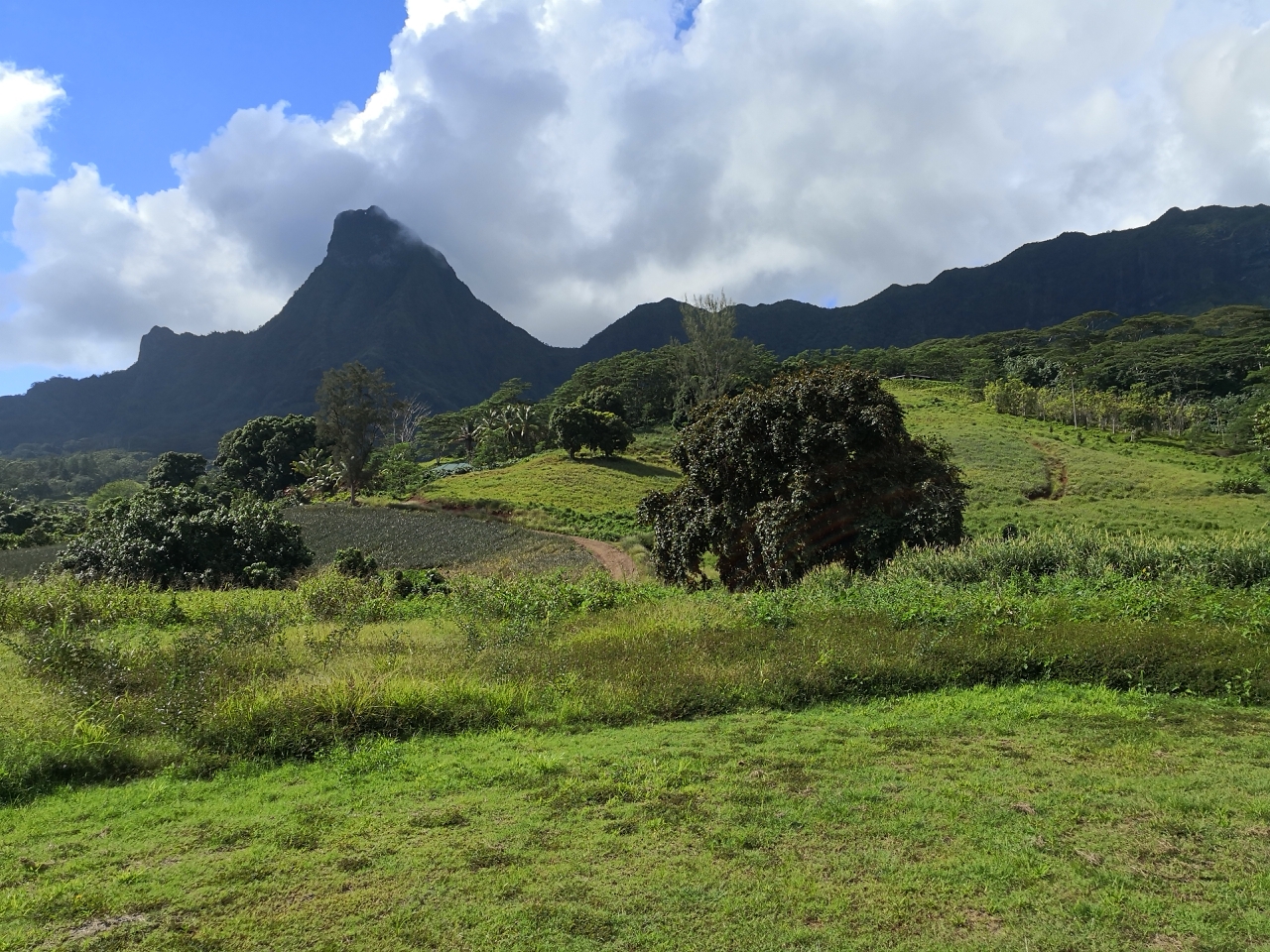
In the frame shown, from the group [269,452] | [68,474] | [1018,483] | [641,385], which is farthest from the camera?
[68,474]

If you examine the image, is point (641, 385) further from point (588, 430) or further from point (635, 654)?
point (635, 654)

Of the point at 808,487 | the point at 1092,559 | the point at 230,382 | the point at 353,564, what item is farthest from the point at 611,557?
the point at 230,382

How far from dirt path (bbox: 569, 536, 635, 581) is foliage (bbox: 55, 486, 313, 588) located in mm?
10890

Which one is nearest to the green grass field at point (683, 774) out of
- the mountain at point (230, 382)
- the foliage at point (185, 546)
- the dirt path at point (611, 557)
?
the foliage at point (185, 546)

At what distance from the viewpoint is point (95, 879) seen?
425 cm

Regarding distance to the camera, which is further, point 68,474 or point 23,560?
point 68,474

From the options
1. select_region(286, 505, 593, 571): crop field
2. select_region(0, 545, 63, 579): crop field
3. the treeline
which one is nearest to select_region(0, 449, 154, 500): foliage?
select_region(0, 545, 63, 579): crop field

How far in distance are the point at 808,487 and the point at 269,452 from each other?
60.0 metres

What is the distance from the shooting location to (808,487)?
16828 millimetres

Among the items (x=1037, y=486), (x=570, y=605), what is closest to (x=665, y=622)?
(x=570, y=605)

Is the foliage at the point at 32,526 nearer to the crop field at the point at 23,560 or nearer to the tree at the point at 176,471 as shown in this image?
the crop field at the point at 23,560

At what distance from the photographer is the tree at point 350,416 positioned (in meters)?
52.3

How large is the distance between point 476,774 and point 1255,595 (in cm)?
1072

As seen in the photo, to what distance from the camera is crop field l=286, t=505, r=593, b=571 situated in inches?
1167
